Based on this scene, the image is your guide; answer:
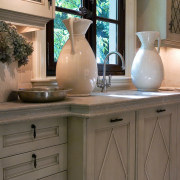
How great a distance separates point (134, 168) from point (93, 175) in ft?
1.25

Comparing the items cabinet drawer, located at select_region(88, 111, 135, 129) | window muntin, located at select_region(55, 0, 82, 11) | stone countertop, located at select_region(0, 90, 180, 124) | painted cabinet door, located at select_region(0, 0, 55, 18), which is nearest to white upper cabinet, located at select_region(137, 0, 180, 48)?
window muntin, located at select_region(55, 0, 82, 11)

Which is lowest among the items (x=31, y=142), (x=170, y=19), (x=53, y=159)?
(x=53, y=159)

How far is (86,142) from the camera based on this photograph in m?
1.42

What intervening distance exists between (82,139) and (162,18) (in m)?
1.62

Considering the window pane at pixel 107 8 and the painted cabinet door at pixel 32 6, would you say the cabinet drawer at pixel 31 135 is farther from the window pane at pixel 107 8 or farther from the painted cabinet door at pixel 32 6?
the window pane at pixel 107 8

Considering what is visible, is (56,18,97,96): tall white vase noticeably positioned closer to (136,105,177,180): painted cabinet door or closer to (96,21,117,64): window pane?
(136,105,177,180): painted cabinet door

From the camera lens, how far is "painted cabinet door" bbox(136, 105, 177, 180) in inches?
70.1

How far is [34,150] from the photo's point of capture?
4.37 feet

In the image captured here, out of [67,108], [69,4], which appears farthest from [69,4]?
[67,108]

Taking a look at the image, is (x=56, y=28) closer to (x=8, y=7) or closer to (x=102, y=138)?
(x=8, y=7)

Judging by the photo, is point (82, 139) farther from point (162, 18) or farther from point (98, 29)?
point (162, 18)

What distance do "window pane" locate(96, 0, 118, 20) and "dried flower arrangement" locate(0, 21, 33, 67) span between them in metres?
1.19

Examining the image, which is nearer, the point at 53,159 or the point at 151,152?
the point at 53,159

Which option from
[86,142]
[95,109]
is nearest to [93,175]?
[86,142]
